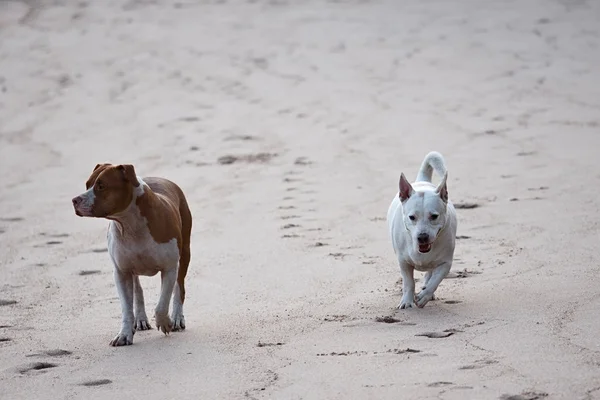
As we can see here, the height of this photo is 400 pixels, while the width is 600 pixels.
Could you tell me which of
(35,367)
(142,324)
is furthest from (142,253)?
(35,367)

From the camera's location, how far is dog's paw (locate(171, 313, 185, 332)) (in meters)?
5.78

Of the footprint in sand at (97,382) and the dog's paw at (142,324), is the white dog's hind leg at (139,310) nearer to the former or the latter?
the dog's paw at (142,324)

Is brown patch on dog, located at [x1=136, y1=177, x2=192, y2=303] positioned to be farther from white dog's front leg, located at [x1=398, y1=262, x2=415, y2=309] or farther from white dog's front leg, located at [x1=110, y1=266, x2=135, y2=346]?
white dog's front leg, located at [x1=398, y1=262, x2=415, y2=309]

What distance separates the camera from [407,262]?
5.92 meters

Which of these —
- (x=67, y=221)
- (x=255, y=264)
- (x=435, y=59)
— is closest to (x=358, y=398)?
(x=255, y=264)

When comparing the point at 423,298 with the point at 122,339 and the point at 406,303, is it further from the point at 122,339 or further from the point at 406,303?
the point at 122,339

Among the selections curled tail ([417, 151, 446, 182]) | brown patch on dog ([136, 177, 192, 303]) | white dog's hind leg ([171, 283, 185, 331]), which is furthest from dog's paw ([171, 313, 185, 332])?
curled tail ([417, 151, 446, 182])

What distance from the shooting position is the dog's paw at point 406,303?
5.83 meters

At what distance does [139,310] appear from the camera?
19.5 feet

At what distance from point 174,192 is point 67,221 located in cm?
305

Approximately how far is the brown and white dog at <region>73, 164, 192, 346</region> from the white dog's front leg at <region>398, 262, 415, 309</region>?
122 cm

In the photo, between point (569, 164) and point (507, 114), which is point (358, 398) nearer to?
point (569, 164)

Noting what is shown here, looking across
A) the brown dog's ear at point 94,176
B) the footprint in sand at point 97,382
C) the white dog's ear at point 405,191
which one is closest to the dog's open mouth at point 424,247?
the white dog's ear at point 405,191

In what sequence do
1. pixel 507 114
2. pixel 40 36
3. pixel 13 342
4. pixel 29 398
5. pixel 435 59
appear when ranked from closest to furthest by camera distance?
pixel 29 398 → pixel 13 342 → pixel 507 114 → pixel 435 59 → pixel 40 36
